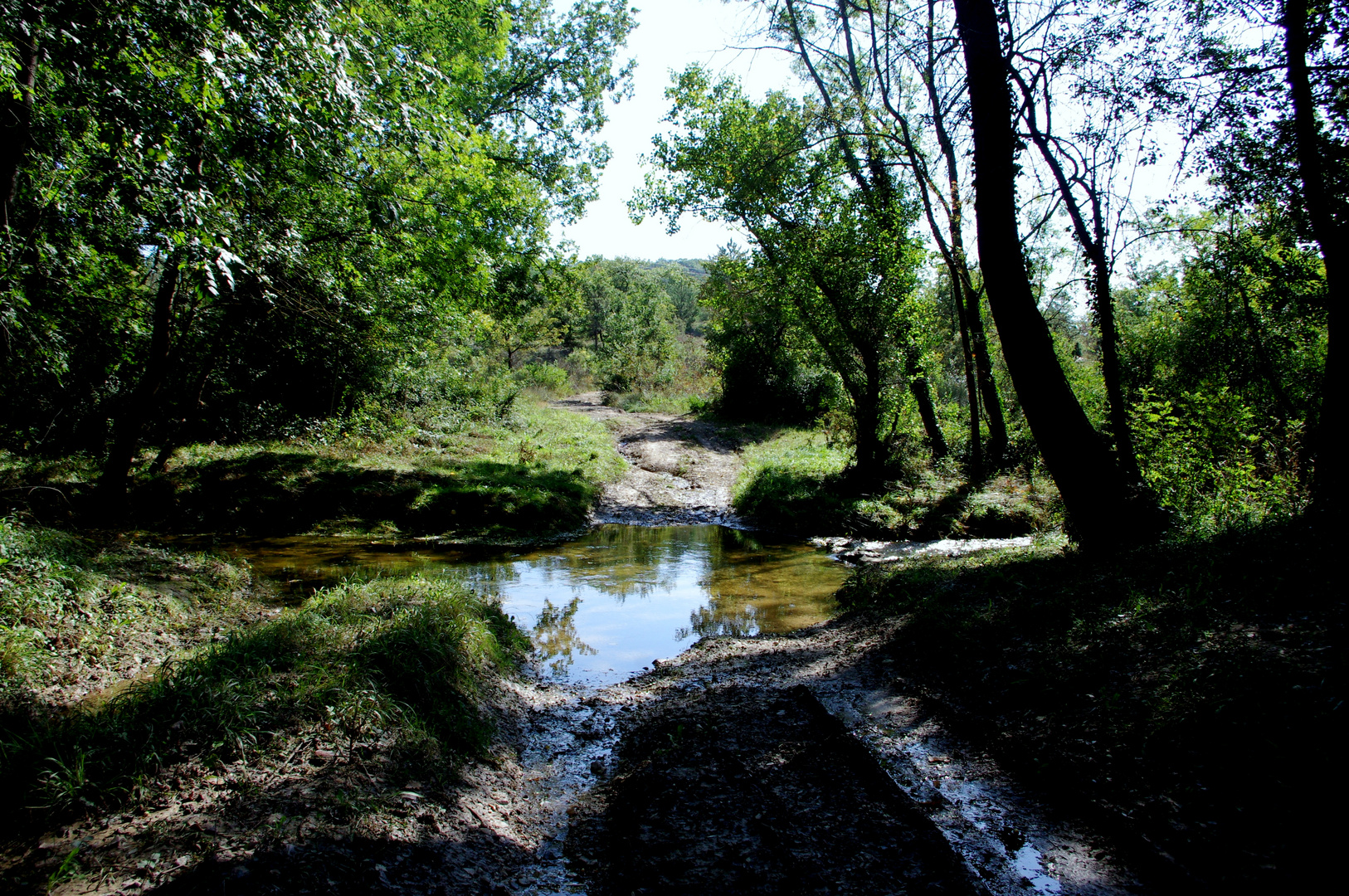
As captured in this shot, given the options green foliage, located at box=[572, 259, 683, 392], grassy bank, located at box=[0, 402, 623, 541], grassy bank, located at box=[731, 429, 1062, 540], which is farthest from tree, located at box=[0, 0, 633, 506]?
green foliage, located at box=[572, 259, 683, 392]

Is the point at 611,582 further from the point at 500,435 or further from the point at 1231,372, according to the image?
the point at 1231,372

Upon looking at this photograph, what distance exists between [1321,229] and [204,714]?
10.8m

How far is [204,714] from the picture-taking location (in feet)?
11.6

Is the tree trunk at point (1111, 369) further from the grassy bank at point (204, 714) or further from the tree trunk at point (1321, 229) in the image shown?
the grassy bank at point (204, 714)

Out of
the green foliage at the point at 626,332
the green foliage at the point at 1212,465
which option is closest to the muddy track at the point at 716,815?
the green foliage at the point at 1212,465

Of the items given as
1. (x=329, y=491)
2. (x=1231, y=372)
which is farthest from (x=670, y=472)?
(x=1231, y=372)

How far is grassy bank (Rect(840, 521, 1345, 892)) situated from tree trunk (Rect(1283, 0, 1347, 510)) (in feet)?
3.64

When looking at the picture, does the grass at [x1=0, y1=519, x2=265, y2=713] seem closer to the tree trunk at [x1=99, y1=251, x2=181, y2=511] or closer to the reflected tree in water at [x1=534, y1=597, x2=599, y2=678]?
the reflected tree in water at [x1=534, y1=597, x2=599, y2=678]

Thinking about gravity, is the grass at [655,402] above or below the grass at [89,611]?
above

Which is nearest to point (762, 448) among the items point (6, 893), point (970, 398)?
point (970, 398)

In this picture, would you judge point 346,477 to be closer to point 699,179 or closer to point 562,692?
point 562,692

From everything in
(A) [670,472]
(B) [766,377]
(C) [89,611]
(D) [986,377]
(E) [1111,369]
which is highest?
(B) [766,377]

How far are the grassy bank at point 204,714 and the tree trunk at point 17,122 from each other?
2967 mm

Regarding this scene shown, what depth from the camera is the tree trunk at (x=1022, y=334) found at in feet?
22.2
